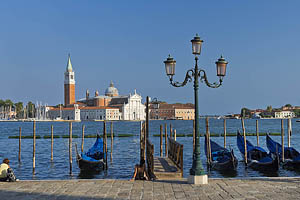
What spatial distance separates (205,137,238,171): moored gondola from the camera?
1206 cm

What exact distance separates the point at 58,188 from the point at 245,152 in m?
7.90

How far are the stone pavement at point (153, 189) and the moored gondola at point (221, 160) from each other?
5.09 metres

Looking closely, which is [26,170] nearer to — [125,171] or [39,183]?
[125,171]

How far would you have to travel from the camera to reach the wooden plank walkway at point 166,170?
25.0 feet

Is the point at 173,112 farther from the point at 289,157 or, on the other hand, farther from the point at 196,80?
the point at 196,80

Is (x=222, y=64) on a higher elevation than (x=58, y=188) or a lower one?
higher

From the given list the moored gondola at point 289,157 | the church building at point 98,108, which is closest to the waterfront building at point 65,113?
the church building at point 98,108

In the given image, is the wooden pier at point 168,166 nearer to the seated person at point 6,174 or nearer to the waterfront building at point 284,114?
the seated person at point 6,174

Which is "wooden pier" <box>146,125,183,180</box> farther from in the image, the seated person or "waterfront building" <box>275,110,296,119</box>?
"waterfront building" <box>275,110,296,119</box>

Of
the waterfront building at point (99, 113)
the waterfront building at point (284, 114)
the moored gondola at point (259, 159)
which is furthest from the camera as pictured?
the waterfront building at point (284, 114)

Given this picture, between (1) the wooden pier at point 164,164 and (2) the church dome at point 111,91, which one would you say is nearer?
(1) the wooden pier at point 164,164

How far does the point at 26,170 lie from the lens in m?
13.1

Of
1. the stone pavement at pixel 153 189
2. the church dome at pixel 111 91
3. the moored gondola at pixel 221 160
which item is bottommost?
the moored gondola at pixel 221 160

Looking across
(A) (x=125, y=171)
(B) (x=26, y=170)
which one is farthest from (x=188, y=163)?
(B) (x=26, y=170)
